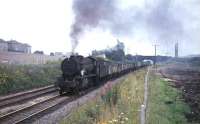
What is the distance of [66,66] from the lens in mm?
27766

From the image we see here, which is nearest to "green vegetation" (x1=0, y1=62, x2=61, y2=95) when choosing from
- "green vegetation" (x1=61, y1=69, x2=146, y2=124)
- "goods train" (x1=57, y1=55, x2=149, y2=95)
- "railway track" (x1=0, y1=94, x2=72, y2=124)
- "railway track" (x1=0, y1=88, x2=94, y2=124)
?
"goods train" (x1=57, y1=55, x2=149, y2=95)

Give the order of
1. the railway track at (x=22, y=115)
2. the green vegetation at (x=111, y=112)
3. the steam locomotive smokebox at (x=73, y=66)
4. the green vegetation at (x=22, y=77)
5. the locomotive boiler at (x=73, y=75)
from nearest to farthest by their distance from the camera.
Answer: the green vegetation at (x=111, y=112)
the railway track at (x=22, y=115)
the locomotive boiler at (x=73, y=75)
the steam locomotive smokebox at (x=73, y=66)
the green vegetation at (x=22, y=77)

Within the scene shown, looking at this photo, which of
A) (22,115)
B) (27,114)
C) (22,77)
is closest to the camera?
(22,115)

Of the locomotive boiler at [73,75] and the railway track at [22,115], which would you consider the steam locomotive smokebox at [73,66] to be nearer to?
the locomotive boiler at [73,75]

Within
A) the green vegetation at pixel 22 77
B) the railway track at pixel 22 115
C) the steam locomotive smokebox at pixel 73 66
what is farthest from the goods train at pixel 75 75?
the railway track at pixel 22 115

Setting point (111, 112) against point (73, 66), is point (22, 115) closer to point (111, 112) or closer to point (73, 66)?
point (111, 112)

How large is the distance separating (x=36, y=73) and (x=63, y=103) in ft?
52.5

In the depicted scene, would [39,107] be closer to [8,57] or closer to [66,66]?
[66,66]

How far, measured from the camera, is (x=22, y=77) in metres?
32.3

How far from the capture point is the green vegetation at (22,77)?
28.6 metres

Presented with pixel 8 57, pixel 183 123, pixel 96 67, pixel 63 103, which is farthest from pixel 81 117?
pixel 8 57

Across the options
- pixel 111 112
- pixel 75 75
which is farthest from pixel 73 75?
pixel 111 112

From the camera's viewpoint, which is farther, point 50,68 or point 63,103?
point 50,68

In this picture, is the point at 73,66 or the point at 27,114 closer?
the point at 27,114
